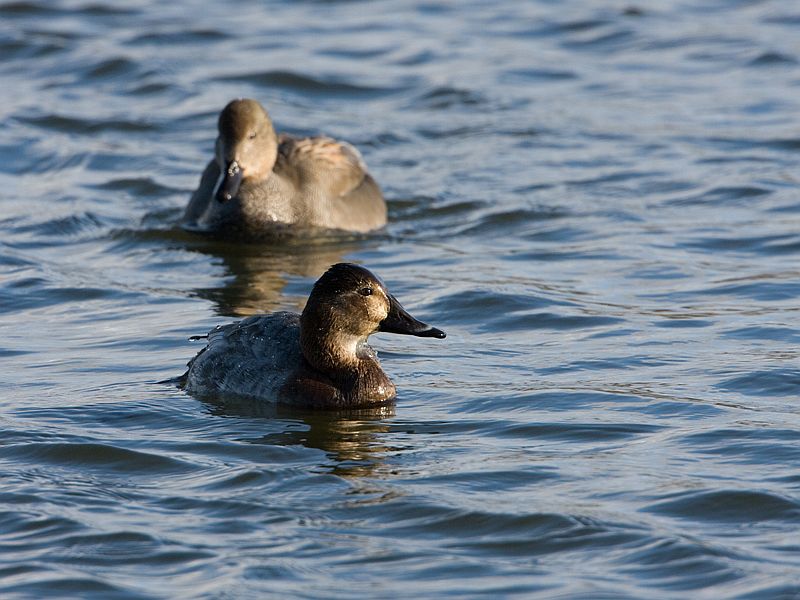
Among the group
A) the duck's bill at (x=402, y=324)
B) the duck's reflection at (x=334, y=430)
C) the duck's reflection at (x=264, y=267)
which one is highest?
the duck's bill at (x=402, y=324)

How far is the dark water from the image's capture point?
7438 millimetres

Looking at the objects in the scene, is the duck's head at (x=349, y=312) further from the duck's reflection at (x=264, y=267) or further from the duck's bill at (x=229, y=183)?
the duck's bill at (x=229, y=183)

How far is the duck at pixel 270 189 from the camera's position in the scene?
580 inches

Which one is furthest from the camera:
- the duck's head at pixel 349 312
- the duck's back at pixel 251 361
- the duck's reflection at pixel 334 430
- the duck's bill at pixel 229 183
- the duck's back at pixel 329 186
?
the duck's back at pixel 329 186

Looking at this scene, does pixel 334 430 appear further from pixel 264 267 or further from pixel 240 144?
pixel 240 144

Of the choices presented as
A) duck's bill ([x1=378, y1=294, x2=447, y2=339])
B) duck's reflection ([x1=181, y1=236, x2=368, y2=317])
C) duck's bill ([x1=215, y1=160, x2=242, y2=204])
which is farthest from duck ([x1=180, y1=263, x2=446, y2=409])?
duck's bill ([x1=215, y1=160, x2=242, y2=204])

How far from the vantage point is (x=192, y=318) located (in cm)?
1198

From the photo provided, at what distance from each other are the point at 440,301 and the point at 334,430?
10.1 ft

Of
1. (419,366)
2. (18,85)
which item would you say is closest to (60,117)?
(18,85)

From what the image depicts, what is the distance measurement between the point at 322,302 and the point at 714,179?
753cm

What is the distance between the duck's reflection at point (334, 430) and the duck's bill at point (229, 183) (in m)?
4.84

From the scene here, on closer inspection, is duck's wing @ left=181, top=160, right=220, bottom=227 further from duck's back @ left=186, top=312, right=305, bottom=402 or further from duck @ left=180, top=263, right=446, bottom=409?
duck @ left=180, top=263, right=446, bottom=409

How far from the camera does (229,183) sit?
47.8 ft

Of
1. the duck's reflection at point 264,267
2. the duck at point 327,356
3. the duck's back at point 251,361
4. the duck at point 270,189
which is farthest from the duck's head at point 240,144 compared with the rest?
the duck at point 327,356
